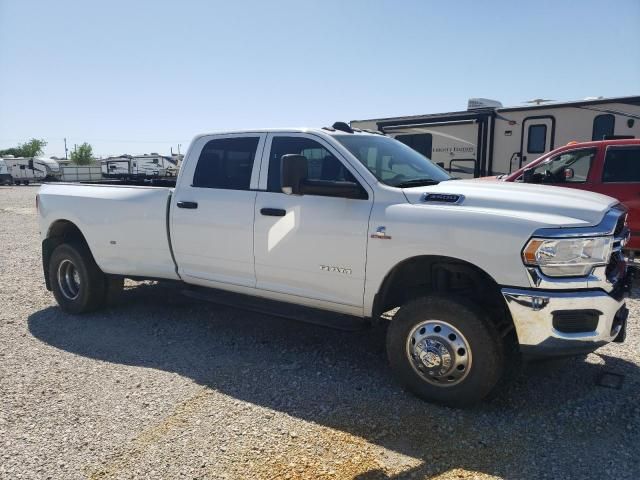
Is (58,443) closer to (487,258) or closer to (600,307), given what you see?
(487,258)

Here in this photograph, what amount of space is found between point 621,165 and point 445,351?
211 inches

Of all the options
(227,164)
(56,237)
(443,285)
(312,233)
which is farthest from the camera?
(56,237)

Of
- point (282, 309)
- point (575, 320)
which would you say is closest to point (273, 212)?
point (282, 309)

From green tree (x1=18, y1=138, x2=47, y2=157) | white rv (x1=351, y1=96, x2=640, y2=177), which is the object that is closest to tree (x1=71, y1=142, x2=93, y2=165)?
green tree (x1=18, y1=138, x2=47, y2=157)

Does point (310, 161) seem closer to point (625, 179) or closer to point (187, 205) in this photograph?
point (187, 205)

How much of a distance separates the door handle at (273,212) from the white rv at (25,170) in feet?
159

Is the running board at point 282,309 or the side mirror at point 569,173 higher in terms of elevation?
the side mirror at point 569,173

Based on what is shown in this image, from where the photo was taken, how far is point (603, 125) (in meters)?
10.9

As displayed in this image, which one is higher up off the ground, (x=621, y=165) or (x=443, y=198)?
(x=621, y=165)

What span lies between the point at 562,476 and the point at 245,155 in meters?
3.43

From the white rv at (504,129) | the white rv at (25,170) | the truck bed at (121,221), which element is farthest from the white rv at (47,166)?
the truck bed at (121,221)

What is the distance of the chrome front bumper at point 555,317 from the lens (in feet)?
10.2

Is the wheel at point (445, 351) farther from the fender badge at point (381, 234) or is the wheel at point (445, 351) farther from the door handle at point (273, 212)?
the door handle at point (273, 212)

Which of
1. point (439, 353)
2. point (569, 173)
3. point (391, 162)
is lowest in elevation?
point (439, 353)
